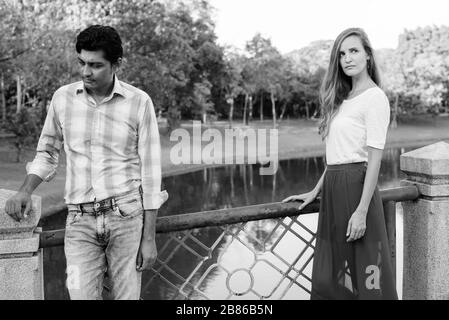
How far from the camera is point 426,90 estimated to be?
45.4m

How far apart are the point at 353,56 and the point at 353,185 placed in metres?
0.65

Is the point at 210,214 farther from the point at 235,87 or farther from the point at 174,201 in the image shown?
the point at 235,87

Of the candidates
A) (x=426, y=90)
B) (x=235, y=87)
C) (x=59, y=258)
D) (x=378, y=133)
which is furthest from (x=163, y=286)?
(x=426, y=90)

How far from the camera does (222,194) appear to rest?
57.5ft

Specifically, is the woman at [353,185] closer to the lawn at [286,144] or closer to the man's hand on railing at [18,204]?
the man's hand on railing at [18,204]

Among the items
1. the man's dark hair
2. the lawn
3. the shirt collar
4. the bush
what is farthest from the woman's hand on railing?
the bush

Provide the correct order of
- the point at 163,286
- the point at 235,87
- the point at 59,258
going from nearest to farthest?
the point at 163,286, the point at 59,258, the point at 235,87

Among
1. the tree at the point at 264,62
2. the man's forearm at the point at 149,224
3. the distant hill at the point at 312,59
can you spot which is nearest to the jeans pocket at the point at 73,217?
the man's forearm at the point at 149,224

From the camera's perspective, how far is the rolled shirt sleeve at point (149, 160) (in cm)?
236

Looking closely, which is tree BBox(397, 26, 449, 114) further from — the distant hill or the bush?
the bush

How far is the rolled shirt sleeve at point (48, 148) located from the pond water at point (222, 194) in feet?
16.8

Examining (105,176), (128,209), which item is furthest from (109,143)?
(128,209)

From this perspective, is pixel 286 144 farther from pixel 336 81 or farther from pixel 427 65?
pixel 336 81
